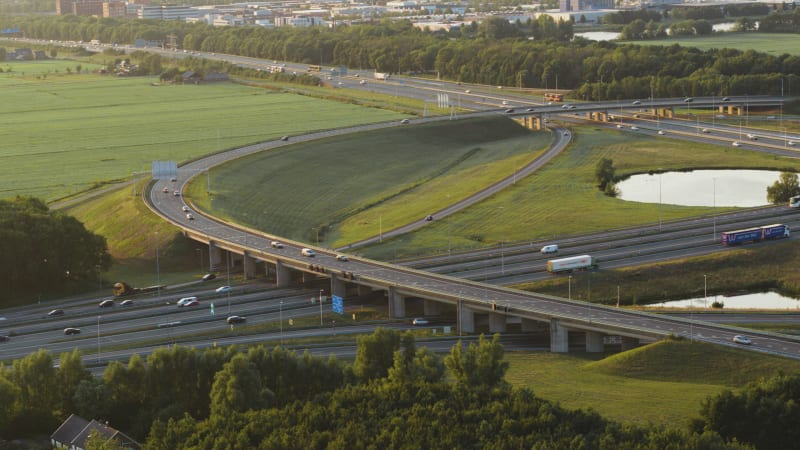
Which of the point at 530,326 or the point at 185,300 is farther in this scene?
the point at 185,300

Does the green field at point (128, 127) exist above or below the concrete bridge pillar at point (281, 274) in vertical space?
above

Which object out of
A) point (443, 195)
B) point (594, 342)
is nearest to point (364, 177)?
point (443, 195)

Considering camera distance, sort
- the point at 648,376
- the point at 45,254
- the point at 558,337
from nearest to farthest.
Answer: the point at 648,376, the point at 558,337, the point at 45,254

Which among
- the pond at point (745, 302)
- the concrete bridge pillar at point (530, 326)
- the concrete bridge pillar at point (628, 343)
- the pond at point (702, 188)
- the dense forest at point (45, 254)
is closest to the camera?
the concrete bridge pillar at point (628, 343)

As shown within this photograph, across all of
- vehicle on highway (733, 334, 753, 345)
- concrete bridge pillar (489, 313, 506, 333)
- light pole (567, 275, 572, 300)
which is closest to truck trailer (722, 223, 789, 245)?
light pole (567, 275, 572, 300)

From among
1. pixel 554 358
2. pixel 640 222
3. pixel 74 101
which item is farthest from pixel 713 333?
pixel 74 101

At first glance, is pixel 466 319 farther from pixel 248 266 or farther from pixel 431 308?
pixel 248 266

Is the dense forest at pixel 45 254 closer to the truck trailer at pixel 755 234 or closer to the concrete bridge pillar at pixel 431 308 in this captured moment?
the concrete bridge pillar at pixel 431 308

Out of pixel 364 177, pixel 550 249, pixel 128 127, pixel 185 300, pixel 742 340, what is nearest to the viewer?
pixel 742 340

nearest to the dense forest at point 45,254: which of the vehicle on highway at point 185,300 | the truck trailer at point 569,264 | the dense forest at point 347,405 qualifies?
the vehicle on highway at point 185,300
